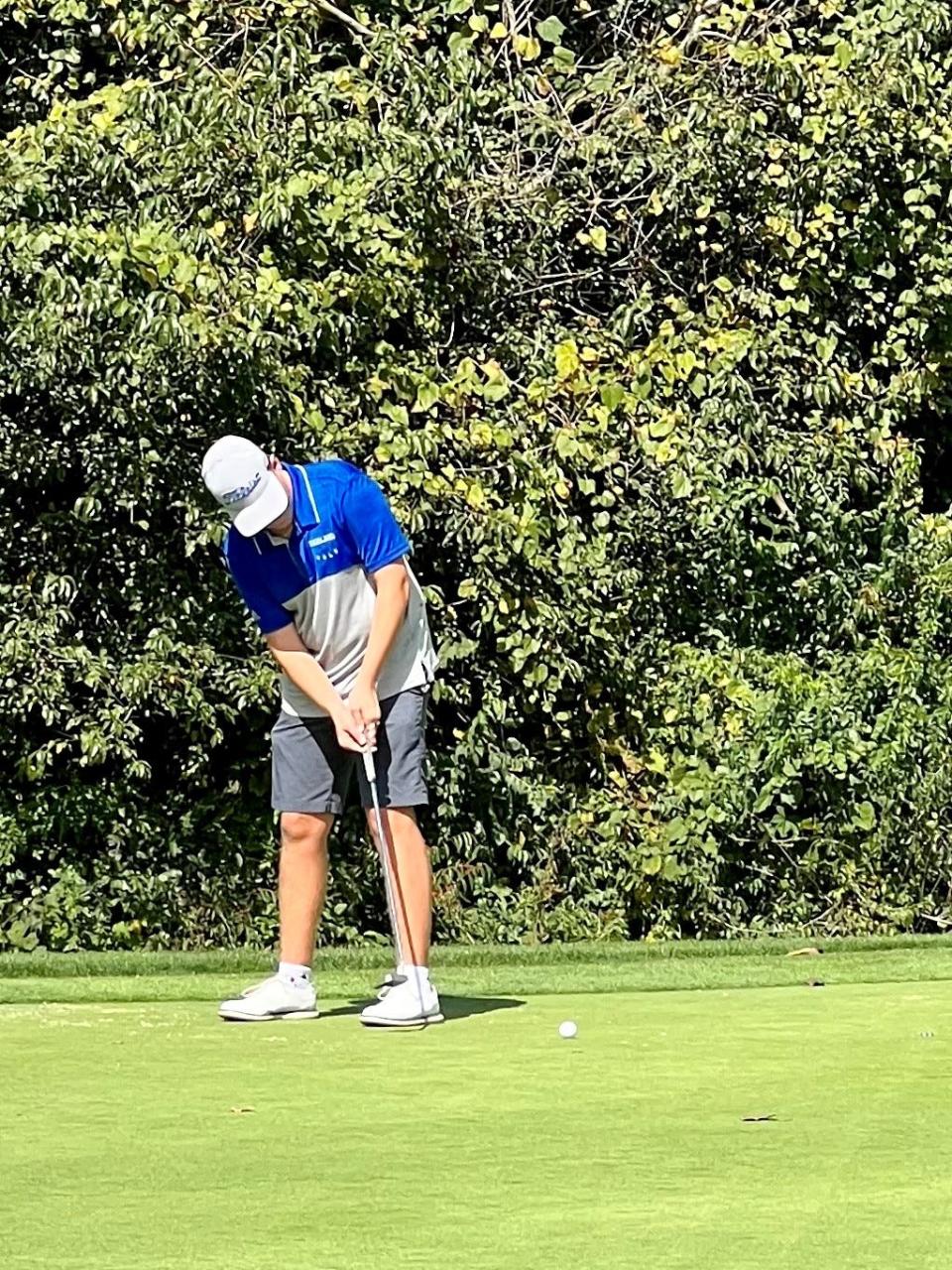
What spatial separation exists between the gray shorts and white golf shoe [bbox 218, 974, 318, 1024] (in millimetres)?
478

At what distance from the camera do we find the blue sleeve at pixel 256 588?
19.8ft

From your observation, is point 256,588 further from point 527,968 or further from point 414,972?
point 527,968

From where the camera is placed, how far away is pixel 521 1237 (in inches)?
127

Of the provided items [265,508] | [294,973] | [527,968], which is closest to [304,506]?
[265,508]

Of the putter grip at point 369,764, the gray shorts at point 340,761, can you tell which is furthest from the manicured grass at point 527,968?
the putter grip at point 369,764

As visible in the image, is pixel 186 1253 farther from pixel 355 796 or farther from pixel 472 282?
pixel 472 282

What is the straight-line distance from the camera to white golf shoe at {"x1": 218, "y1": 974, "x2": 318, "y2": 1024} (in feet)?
19.5

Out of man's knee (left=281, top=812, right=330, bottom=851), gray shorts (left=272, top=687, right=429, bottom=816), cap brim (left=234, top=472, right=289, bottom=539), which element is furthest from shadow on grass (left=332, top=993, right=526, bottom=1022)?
cap brim (left=234, top=472, right=289, bottom=539)

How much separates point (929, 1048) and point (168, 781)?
5504 mm

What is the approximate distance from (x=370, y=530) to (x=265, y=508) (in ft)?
0.93

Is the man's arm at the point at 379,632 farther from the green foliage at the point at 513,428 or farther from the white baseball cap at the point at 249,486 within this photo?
the green foliage at the point at 513,428

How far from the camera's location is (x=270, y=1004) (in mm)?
5965

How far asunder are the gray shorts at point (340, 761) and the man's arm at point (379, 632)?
15 centimetres

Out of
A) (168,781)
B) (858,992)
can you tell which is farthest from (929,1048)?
(168,781)
